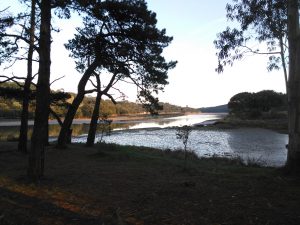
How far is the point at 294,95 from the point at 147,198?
4390mm

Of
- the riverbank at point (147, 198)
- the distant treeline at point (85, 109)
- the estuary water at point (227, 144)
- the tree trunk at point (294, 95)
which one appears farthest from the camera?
the distant treeline at point (85, 109)

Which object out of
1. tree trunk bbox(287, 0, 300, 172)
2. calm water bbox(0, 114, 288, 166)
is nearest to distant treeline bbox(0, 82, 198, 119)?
calm water bbox(0, 114, 288, 166)

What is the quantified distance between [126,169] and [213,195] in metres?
4.31

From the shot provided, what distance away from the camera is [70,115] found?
17.6 metres

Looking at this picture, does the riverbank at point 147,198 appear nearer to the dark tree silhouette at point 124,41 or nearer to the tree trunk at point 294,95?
the tree trunk at point 294,95

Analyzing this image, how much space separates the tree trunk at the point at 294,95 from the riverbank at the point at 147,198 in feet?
1.84

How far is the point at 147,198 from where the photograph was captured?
6648 millimetres

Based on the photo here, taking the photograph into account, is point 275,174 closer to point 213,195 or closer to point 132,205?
point 213,195

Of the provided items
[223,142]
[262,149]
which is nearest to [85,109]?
[223,142]

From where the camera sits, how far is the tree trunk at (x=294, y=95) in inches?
335

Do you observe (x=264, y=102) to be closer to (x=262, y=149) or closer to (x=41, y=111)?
(x=262, y=149)

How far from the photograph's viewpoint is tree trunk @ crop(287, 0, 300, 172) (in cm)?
850

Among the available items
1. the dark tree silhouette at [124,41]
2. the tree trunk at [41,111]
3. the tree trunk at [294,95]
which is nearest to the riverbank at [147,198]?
the tree trunk at [41,111]

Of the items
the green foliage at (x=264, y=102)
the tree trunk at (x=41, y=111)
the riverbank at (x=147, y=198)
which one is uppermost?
the green foliage at (x=264, y=102)
